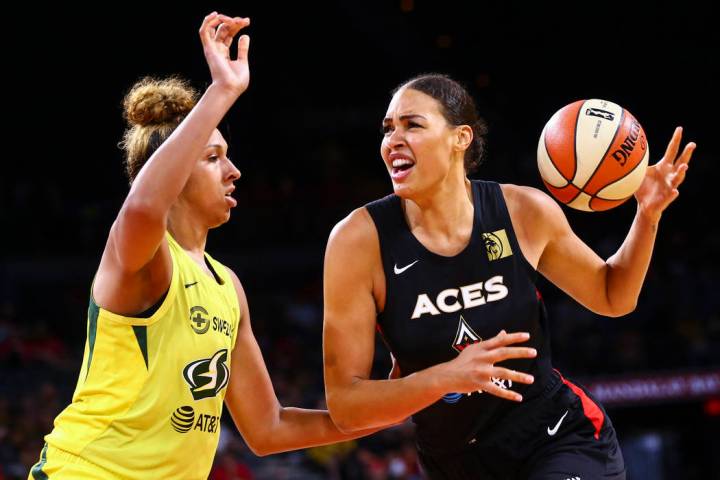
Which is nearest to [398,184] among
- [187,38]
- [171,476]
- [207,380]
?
[207,380]

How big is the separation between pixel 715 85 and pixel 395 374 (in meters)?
15.3

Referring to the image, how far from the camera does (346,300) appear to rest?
3594 millimetres

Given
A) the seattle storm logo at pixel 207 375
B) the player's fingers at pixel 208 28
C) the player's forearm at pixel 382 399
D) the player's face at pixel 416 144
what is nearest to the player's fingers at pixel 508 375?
the player's forearm at pixel 382 399

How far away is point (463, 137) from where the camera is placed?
3.81 m

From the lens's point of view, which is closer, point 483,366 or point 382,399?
point 483,366

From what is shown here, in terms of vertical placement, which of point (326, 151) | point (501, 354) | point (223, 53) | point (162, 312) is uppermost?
point (223, 53)

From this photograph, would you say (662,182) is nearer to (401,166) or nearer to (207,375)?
(401,166)

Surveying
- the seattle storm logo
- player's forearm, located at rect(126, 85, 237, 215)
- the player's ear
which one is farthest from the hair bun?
the player's ear

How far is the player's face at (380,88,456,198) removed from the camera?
12.1 ft

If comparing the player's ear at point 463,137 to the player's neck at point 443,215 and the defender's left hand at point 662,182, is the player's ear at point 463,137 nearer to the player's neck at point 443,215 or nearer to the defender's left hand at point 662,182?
the player's neck at point 443,215

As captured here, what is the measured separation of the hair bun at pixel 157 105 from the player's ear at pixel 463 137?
3.20 ft

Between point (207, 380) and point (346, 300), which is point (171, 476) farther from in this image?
point (346, 300)

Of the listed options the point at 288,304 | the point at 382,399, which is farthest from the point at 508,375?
the point at 288,304

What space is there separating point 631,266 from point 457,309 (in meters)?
0.77
